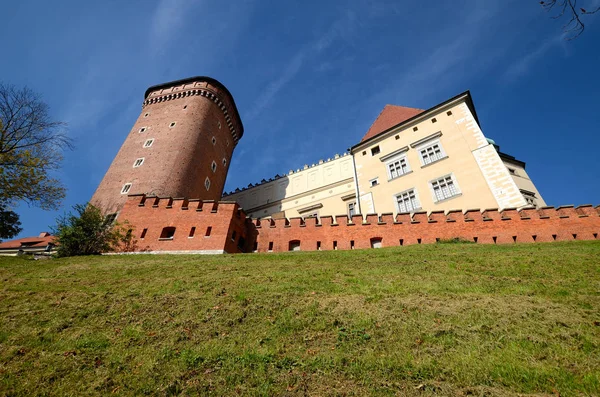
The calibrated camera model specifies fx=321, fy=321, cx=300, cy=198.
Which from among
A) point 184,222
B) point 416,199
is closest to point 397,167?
point 416,199

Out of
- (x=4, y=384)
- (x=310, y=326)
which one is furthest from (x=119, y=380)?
(x=310, y=326)

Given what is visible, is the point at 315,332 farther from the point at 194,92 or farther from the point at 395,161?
the point at 194,92

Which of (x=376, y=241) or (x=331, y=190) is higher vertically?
(x=331, y=190)

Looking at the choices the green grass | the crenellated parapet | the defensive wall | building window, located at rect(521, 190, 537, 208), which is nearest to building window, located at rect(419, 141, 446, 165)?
the defensive wall

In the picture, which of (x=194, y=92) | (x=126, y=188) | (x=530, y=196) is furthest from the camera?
(x=194, y=92)

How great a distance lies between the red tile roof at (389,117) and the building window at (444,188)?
689 cm

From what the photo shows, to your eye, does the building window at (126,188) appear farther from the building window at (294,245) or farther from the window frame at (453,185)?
the window frame at (453,185)

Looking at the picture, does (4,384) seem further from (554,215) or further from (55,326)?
(554,215)

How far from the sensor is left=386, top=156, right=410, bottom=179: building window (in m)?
23.2

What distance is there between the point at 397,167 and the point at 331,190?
6.96 meters

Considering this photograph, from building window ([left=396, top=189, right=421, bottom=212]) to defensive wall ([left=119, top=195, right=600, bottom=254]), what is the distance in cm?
335

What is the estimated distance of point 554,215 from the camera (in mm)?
15523

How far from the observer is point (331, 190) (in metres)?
28.9

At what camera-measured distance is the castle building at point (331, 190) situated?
55.7 ft
